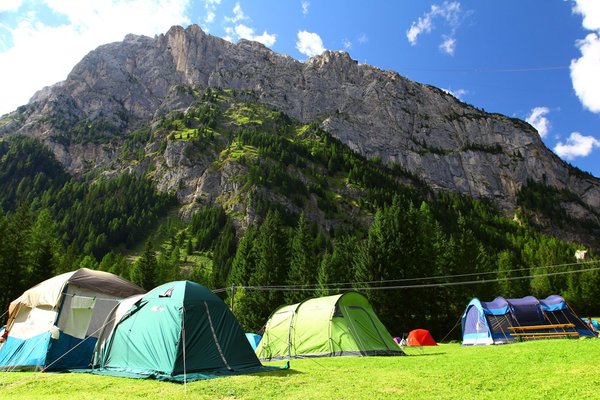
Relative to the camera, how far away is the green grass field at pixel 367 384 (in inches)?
359

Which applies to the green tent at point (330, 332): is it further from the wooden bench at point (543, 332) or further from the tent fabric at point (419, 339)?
the wooden bench at point (543, 332)

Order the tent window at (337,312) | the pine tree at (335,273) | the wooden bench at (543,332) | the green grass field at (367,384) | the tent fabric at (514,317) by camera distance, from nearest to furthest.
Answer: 1. the green grass field at (367,384)
2. the tent window at (337,312)
3. the wooden bench at (543,332)
4. the tent fabric at (514,317)
5. the pine tree at (335,273)

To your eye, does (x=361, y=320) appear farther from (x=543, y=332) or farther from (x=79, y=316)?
(x=543, y=332)

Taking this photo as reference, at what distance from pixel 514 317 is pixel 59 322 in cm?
2803

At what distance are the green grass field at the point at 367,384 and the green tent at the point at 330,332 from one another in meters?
4.84

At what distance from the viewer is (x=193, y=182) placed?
470 feet

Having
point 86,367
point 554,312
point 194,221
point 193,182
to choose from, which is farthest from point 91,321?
point 193,182

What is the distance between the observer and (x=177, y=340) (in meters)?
12.3

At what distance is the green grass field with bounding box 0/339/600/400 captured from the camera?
9.12 m

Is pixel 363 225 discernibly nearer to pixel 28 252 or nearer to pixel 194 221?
pixel 194 221

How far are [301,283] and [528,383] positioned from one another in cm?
3832

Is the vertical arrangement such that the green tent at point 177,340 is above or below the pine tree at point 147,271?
below

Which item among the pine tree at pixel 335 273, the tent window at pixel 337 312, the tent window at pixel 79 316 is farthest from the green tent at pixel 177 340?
the pine tree at pixel 335 273

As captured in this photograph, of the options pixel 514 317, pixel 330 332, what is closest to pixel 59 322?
pixel 330 332
